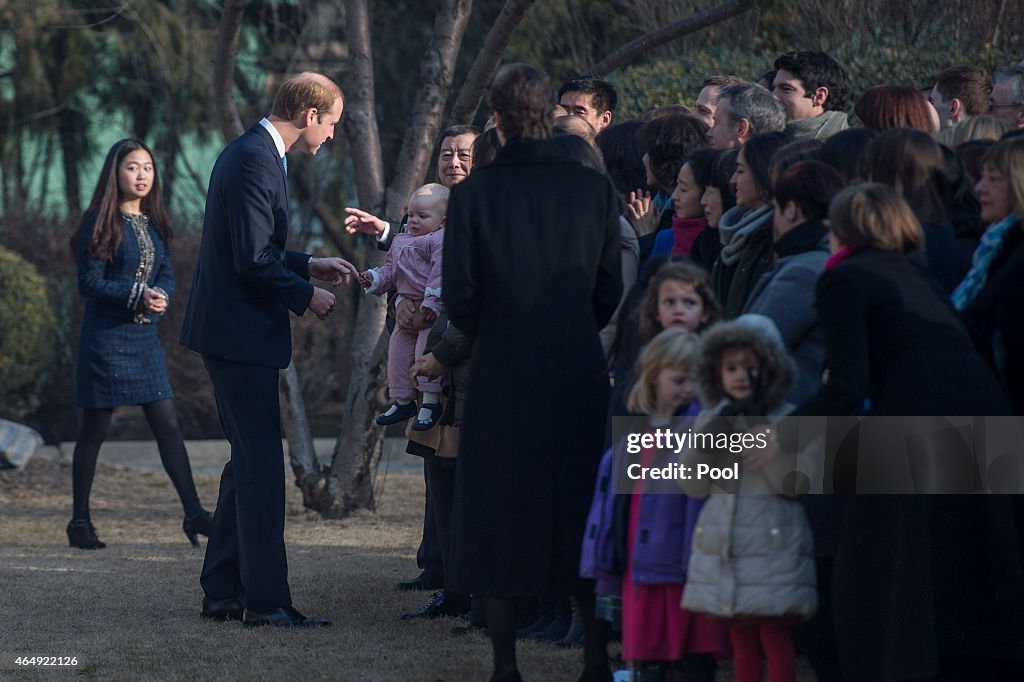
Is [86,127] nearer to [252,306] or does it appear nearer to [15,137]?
[15,137]

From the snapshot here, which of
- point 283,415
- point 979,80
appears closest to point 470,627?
point 979,80

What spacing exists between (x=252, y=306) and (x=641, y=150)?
1.69 metres

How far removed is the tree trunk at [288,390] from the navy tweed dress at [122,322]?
3.13ft

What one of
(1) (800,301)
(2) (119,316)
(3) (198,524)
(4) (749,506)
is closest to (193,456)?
(2) (119,316)

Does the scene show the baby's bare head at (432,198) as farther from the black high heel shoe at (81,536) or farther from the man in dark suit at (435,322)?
the black high heel shoe at (81,536)

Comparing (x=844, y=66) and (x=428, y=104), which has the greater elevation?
(x=844, y=66)

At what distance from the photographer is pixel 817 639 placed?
453 centimetres

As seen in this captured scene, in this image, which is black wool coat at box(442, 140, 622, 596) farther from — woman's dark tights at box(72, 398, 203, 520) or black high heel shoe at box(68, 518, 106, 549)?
black high heel shoe at box(68, 518, 106, 549)

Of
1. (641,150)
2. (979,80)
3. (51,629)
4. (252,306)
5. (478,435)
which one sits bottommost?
(51,629)

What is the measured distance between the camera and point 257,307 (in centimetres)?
577

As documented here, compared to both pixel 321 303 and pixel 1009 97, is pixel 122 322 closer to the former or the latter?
pixel 321 303

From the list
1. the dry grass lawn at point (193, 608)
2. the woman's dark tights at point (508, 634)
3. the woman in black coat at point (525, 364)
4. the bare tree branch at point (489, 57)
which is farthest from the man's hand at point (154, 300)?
the woman's dark tights at point (508, 634)

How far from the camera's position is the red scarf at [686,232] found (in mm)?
5234

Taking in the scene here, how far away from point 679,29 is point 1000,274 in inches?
154
